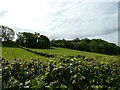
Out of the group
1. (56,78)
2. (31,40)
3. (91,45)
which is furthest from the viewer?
(91,45)

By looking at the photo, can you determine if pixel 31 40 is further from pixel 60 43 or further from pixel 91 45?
pixel 91 45

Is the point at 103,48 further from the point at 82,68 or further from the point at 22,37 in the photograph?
the point at 82,68

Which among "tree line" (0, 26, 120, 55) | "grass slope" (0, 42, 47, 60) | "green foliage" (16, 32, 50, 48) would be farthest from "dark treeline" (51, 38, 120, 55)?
"grass slope" (0, 42, 47, 60)

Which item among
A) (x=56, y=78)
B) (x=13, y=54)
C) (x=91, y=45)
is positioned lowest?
(x=13, y=54)

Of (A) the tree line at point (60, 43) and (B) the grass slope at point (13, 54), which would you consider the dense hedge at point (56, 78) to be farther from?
(A) the tree line at point (60, 43)

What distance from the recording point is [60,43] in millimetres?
51312

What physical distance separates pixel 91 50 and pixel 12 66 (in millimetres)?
44073

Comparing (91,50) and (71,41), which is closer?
(91,50)

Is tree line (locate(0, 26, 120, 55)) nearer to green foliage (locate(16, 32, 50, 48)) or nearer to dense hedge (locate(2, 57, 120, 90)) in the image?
green foliage (locate(16, 32, 50, 48))

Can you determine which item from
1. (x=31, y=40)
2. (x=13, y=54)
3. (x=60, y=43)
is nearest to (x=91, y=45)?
(x=60, y=43)

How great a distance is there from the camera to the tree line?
4232 centimetres

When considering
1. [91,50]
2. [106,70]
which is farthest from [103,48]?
[106,70]

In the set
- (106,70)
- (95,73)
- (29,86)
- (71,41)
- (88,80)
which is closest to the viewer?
(29,86)

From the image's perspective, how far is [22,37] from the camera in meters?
43.0
